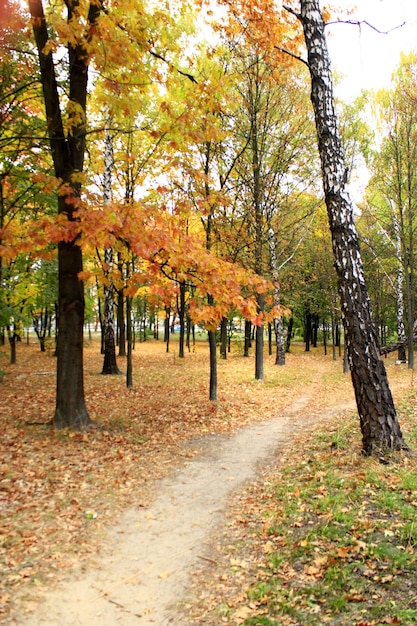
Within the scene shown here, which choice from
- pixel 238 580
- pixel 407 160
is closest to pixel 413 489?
pixel 238 580

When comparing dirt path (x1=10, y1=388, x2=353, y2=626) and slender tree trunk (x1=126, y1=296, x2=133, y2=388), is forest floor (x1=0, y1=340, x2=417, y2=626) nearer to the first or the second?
dirt path (x1=10, y1=388, x2=353, y2=626)

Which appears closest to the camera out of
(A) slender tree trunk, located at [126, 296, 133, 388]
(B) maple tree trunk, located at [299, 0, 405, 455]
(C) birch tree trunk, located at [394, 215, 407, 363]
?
(B) maple tree trunk, located at [299, 0, 405, 455]

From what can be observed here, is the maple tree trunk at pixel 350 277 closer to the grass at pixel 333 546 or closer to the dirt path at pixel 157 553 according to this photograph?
the grass at pixel 333 546

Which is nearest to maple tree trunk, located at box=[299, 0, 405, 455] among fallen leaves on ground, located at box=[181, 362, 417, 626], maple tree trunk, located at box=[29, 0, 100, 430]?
fallen leaves on ground, located at box=[181, 362, 417, 626]

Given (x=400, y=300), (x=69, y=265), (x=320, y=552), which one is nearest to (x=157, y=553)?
(x=320, y=552)

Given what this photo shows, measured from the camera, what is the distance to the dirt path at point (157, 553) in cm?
343

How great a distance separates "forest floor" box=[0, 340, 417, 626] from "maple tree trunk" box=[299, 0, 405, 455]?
517mm

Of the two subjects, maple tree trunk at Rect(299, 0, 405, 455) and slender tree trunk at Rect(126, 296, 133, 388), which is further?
slender tree trunk at Rect(126, 296, 133, 388)

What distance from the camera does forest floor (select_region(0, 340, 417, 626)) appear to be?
352 cm

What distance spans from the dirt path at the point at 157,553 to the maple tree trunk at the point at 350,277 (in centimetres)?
207

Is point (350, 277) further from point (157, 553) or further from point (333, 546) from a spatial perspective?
point (157, 553)

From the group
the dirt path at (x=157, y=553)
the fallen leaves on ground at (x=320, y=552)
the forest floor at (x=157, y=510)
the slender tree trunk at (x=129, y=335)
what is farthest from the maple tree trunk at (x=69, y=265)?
the fallen leaves on ground at (x=320, y=552)

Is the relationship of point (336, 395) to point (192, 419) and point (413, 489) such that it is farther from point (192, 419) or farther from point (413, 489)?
point (413, 489)

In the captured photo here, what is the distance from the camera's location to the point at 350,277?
577cm
